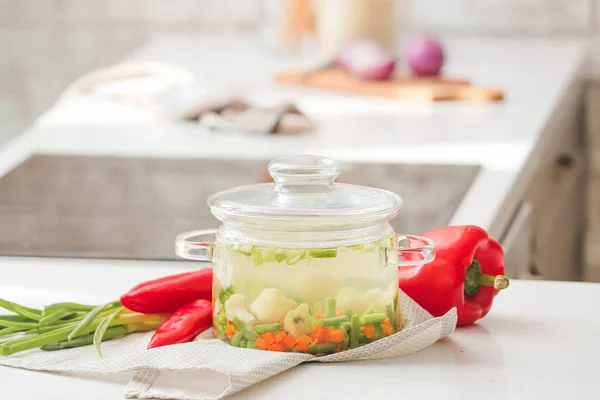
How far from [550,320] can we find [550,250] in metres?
1.32

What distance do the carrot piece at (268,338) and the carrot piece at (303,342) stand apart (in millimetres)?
20

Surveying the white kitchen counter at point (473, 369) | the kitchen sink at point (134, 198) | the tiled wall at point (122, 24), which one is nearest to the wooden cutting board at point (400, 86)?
the kitchen sink at point (134, 198)

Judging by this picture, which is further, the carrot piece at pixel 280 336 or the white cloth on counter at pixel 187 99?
the white cloth on counter at pixel 187 99

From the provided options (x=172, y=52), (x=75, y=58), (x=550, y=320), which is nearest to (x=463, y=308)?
(x=550, y=320)

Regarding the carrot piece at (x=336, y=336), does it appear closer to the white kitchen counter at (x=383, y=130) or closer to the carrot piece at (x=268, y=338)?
the carrot piece at (x=268, y=338)

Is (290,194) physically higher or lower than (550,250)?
higher

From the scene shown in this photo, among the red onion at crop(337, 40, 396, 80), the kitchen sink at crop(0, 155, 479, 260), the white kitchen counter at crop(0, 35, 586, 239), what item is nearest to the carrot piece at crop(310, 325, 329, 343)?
the kitchen sink at crop(0, 155, 479, 260)

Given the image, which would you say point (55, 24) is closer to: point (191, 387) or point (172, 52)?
point (172, 52)

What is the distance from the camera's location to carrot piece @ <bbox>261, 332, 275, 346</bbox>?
2.81ft

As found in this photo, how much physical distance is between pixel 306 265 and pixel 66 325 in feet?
0.73

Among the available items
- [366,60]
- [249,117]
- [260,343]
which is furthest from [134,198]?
[366,60]

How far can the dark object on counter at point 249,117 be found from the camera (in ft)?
6.40

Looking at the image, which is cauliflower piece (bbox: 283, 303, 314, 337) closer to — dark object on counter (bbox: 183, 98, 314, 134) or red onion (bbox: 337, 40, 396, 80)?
dark object on counter (bbox: 183, 98, 314, 134)

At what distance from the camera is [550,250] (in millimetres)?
2273
